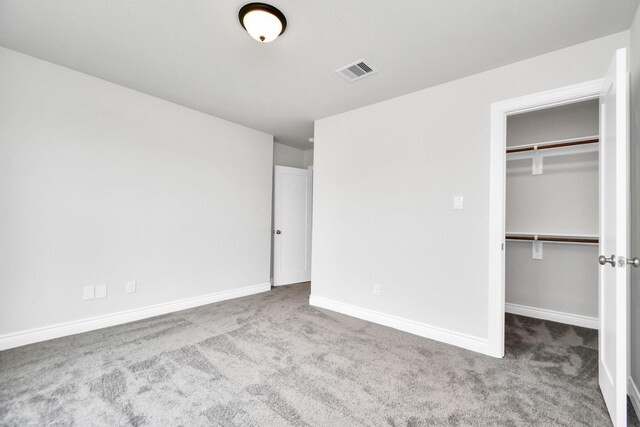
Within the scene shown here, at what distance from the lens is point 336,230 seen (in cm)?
367

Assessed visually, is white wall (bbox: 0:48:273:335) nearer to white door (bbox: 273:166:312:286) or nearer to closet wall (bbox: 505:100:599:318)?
white door (bbox: 273:166:312:286)

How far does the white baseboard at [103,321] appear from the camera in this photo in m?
2.45

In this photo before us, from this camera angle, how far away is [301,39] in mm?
2139

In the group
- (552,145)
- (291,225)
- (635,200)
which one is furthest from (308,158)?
(635,200)

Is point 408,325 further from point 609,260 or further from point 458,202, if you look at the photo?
point 609,260

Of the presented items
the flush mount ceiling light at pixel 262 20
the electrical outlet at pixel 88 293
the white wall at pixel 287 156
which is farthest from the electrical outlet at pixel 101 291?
the white wall at pixel 287 156

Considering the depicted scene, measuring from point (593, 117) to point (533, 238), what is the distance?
4.94 feet

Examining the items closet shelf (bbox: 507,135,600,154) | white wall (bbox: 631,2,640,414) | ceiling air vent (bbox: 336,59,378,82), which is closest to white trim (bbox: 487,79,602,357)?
white wall (bbox: 631,2,640,414)

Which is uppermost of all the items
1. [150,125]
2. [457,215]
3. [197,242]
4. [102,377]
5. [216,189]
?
[150,125]

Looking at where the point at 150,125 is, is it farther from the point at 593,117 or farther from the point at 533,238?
the point at 593,117

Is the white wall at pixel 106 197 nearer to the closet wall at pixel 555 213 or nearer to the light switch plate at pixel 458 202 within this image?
the light switch plate at pixel 458 202

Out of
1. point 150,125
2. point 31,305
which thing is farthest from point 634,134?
point 31,305

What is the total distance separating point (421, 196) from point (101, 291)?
133 inches

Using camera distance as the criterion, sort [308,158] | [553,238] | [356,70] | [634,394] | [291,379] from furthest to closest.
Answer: [308,158], [553,238], [356,70], [291,379], [634,394]
